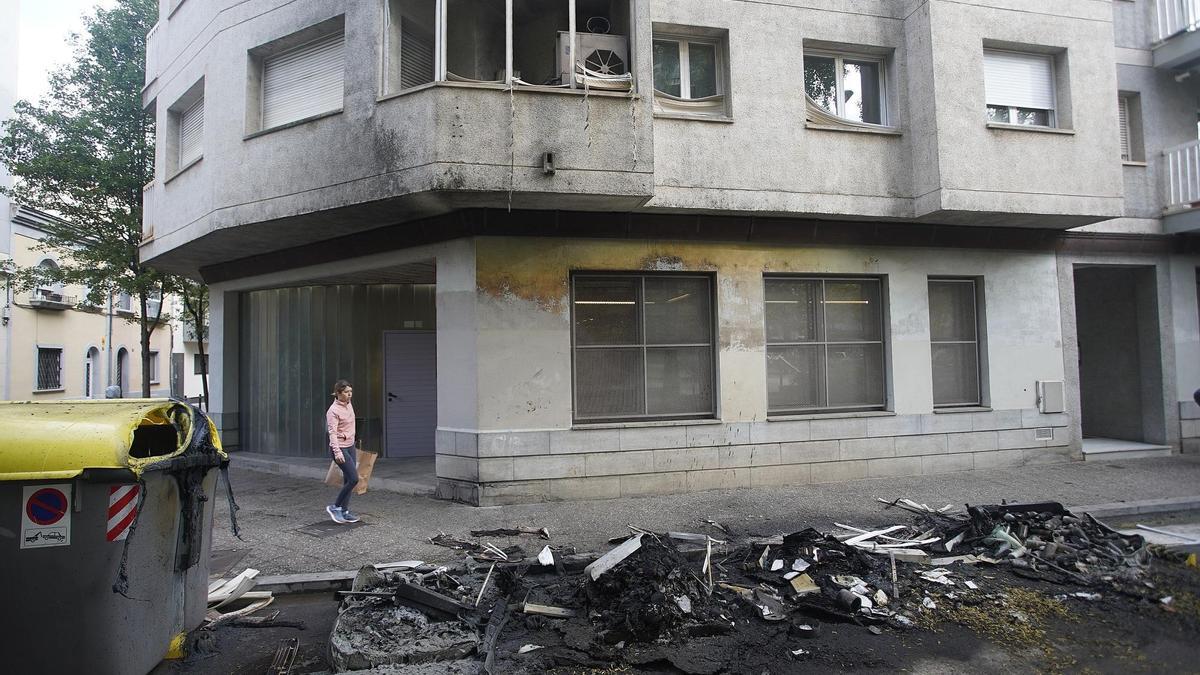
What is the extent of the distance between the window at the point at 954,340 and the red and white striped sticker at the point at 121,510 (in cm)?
1031

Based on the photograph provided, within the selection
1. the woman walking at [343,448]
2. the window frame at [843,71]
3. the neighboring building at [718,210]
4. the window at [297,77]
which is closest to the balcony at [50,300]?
the neighboring building at [718,210]

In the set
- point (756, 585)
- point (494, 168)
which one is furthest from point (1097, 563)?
point (494, 168)

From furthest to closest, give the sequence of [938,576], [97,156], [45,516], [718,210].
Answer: [97,156] → [718,210] → [938,576] → [45,516]

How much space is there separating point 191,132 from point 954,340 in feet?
45.4

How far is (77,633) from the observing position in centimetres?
335

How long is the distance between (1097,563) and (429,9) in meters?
9.90

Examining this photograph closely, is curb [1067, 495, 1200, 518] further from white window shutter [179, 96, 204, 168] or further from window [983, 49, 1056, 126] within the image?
white window shutter [179, 96, 204, 168]

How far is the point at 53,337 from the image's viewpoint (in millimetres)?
22344

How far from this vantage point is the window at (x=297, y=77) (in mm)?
8742

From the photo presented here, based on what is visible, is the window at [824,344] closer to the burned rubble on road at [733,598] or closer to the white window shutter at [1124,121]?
the burned rubble on road at [733,598]

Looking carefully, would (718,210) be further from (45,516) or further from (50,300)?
(50,300)

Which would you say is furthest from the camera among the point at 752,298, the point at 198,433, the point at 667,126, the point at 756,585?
the point at 752,298

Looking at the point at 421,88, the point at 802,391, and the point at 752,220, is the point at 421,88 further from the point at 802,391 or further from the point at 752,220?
the point at 802,391

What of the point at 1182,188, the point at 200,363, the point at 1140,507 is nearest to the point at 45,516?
the point at 1140,507
